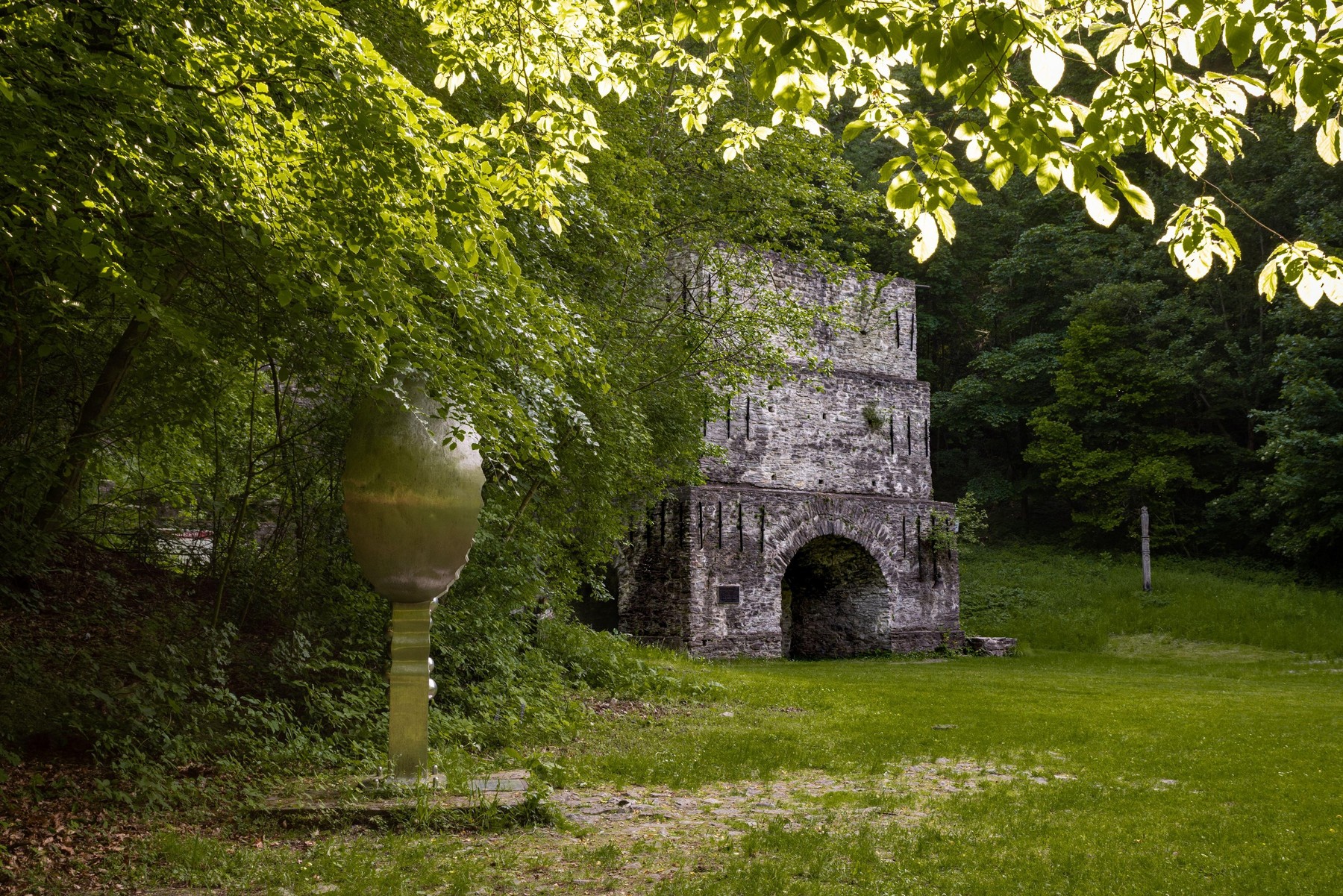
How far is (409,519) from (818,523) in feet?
52.2

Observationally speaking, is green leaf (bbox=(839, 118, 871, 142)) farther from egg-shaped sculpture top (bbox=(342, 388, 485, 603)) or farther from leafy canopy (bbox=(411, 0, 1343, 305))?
egg-shaped sculpture top (bbox=(342, 388, 485, 603))

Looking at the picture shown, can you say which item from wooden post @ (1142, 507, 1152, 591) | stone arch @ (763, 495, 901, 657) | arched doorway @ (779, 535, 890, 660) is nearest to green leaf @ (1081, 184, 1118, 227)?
stone arch @ (763, 495, 901, 657)

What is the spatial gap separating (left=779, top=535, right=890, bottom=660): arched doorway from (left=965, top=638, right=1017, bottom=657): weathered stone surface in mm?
A: 1856

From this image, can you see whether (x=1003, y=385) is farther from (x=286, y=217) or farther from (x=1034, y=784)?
(x=286, y=217)

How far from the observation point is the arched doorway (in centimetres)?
2136

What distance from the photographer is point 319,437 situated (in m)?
7.82

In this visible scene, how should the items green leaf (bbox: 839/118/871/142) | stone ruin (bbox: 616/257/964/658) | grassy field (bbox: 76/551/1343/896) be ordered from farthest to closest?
stone ruin (bbox: 616/257/964/658) < grassy field (bbox: 76/551/1343/896) < green leaf (bbox: 839/118/871/142)

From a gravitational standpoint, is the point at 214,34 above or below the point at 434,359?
above

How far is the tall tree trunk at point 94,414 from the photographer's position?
6859 mm

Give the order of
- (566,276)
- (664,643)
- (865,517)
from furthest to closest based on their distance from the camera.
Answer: (865,517) → (664,643) → (566,276)

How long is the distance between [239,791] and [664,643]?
13762mm

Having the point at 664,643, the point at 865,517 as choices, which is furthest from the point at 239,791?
the point at 865,517

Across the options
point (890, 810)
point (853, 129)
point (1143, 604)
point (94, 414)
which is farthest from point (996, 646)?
point (853, 129)

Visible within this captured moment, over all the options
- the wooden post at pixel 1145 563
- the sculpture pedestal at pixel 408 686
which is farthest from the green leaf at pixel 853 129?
the wooden post at pixel 1145 563
